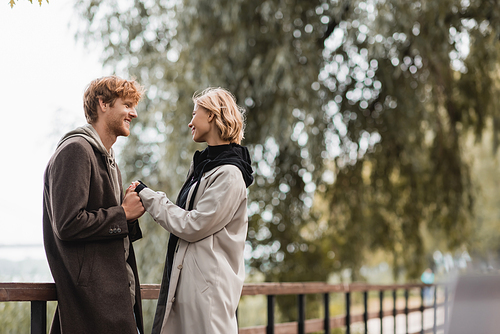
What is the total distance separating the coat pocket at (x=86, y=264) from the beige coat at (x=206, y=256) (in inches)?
12.5

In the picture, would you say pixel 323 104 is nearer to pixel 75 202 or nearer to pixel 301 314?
pixel 301 314

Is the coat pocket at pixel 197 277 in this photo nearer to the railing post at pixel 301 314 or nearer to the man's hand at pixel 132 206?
the man's hand at pixel 132 206

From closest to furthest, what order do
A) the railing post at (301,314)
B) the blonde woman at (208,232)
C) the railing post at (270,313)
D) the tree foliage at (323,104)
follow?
the blonde woman at (208,232)
the railing post at (270,313)
the railing post at (301,314)
the tree foliage at (323,104)

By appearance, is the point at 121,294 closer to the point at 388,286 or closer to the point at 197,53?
the point at 197,53

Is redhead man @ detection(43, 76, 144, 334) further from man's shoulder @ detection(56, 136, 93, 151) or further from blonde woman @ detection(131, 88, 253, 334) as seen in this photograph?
blonde woman @ detection(131, 88, 253, 334)

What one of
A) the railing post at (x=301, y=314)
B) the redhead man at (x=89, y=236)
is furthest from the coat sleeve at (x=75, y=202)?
the railing post at (x=301, y=314)

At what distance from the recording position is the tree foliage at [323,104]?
239 inches

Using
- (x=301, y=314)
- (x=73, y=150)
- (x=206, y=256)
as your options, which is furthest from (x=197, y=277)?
(x=301, y=314)

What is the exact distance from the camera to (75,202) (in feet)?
6.63

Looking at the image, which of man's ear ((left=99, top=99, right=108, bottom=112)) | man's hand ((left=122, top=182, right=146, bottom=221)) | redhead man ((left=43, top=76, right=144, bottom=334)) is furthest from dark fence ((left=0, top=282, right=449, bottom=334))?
man's ear ((left=99, top=99, right=108, bottom=112))

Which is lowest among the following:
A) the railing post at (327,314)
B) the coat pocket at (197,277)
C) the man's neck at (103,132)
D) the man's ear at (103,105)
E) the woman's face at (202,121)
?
the railing post at (327,314)

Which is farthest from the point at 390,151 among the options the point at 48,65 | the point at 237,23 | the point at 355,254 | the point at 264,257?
Answer: the point at 48,65

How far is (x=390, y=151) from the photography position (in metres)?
7.68

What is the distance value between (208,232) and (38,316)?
706mm
